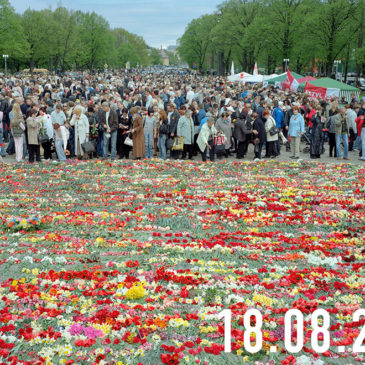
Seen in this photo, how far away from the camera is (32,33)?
8650 cm

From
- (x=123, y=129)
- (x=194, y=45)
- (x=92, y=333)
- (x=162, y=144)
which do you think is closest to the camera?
(x=92, y=333)

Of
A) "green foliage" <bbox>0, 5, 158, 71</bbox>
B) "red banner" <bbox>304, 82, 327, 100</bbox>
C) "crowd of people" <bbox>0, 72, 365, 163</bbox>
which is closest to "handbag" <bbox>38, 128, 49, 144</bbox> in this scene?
"crowd of people" <bbox>0, 72, 365, 163</bbox>

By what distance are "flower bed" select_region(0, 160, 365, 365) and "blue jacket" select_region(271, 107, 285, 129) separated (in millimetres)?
6987

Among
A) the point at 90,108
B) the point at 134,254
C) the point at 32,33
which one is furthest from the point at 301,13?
the point at 134,254

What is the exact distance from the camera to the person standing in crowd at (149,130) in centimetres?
1984

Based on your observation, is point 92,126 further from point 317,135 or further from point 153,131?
point 317,135

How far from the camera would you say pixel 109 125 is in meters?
20.0

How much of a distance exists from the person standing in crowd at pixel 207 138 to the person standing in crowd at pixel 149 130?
1980 millimetres

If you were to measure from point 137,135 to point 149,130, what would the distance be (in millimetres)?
542

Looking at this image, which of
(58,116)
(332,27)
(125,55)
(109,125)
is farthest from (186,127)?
(125,55)

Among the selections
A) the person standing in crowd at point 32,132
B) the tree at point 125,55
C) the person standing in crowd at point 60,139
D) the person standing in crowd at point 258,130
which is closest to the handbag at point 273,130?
the person standing in crowd at point 258,130

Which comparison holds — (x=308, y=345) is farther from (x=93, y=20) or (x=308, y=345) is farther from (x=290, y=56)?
(x=93, y=20)

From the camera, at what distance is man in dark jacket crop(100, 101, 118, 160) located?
19984 mm

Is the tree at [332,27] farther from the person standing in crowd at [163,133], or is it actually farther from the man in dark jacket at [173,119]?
the person standing in crowd at [163,133]
